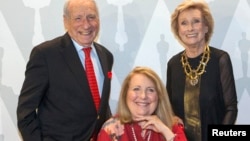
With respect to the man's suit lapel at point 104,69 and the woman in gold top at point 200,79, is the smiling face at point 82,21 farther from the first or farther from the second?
the woman in gold top at point 200,79

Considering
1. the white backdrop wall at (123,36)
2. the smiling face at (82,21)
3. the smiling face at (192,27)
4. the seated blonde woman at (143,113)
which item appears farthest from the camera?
the white backdrop wall at (123,36)

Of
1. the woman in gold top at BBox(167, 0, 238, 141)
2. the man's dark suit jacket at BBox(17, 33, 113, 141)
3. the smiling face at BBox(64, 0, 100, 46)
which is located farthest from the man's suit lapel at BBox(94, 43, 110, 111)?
the woman in gold top at BBox(167, 0, 238, 141)

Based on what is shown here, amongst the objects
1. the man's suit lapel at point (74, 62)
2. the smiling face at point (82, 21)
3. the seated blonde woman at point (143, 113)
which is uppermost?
the smiling face at point (82, 21)

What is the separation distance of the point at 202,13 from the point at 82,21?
0.70 metres

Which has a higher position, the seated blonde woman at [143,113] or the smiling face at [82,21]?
the smiling face at [82,21]

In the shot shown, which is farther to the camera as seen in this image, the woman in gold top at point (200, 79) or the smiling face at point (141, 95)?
the woman in gold top at point (200, 79)

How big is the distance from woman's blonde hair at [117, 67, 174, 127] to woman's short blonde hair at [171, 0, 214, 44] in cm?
43

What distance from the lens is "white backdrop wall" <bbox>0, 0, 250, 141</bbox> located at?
2.57 meters

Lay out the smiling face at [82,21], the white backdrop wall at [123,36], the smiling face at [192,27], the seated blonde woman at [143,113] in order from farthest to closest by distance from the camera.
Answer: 1. the white backdrop wall at [123,36]
2. the smiling face at [192,27]
3. the smiling face at [82,21]
4. the seated blonde woman at [143,113]

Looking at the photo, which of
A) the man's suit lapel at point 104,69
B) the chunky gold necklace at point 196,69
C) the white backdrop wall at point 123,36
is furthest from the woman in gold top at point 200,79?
the man's suit lapel at point 104,69

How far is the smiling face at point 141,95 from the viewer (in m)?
2.11

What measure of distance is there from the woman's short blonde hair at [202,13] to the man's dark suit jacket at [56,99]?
2.07ft

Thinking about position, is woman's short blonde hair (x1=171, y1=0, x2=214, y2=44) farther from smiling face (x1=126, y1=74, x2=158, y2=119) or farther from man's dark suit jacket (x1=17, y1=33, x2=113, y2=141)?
man's dark suit jacket (x1=17, y1=33, x2=113, y2=141)

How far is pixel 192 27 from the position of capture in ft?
7.64
